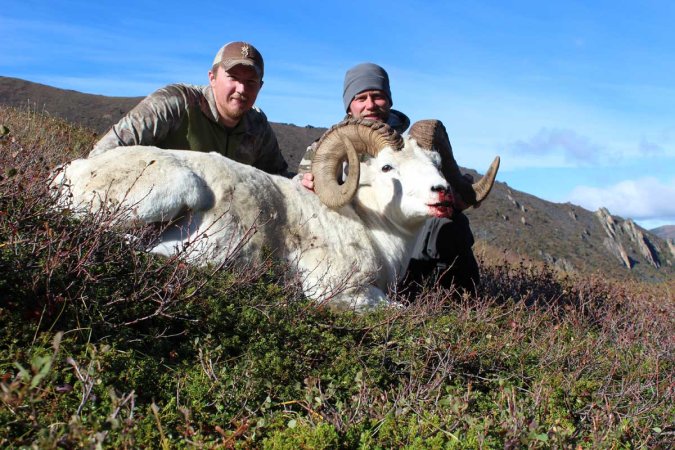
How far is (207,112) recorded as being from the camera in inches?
314

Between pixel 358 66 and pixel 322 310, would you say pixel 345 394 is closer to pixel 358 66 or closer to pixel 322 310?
pixel 322 310

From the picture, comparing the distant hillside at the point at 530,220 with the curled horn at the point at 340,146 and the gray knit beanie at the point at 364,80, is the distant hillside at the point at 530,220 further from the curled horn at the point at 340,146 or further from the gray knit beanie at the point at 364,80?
the curled horn at the point at 340,146

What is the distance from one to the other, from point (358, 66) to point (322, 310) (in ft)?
14.0

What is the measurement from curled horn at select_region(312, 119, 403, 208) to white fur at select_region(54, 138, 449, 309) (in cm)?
15

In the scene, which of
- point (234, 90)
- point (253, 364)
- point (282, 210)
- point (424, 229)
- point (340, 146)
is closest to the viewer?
point (253, 364)

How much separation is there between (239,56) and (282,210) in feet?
6.98

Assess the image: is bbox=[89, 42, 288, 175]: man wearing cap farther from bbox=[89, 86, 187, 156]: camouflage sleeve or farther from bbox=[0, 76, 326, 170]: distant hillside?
bbox=[0, 76, 326, 170]: distant hillside

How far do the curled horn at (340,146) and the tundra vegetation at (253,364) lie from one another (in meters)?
1.28

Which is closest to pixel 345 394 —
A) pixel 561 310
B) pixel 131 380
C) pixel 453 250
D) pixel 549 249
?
pixel 131 380

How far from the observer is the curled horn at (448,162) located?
290 inches

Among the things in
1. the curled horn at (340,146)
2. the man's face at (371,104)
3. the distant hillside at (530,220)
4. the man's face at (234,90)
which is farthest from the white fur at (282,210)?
the distant hillside at (530,220)

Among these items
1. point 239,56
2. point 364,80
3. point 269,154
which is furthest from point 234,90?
point 364,80

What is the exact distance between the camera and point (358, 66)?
875 cm

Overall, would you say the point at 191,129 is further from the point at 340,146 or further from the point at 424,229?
the point at 424,229
